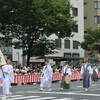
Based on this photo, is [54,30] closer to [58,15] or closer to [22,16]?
[58,15]

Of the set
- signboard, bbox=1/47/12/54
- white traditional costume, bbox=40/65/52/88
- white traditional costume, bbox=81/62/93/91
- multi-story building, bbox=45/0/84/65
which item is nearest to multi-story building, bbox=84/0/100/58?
multi-story building, bbox=45/0/84/65

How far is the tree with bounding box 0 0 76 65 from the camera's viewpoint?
102ft

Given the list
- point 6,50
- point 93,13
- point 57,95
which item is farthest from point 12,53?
point 57,95

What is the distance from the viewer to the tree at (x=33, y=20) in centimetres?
3095

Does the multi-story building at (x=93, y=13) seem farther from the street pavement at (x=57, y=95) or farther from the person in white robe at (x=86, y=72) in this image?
the street pavement at (x=57, y=95)

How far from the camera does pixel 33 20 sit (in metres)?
33.3

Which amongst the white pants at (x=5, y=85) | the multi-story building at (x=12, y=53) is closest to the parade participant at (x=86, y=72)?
the white pants at (x=5, y=85)

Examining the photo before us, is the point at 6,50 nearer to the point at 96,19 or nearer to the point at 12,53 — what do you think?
the point at 12,53

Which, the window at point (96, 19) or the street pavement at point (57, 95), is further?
the window at point (96, 19)

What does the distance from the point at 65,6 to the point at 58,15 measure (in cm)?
213

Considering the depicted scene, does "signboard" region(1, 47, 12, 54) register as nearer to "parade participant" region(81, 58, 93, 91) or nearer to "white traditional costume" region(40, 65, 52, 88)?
"white traditional costume" region(40, 65, 52, 88)

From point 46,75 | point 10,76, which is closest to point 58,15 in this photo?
point 46,75

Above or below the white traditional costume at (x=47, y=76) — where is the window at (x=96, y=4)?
above

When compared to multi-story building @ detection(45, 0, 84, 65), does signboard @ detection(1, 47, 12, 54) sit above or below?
below
